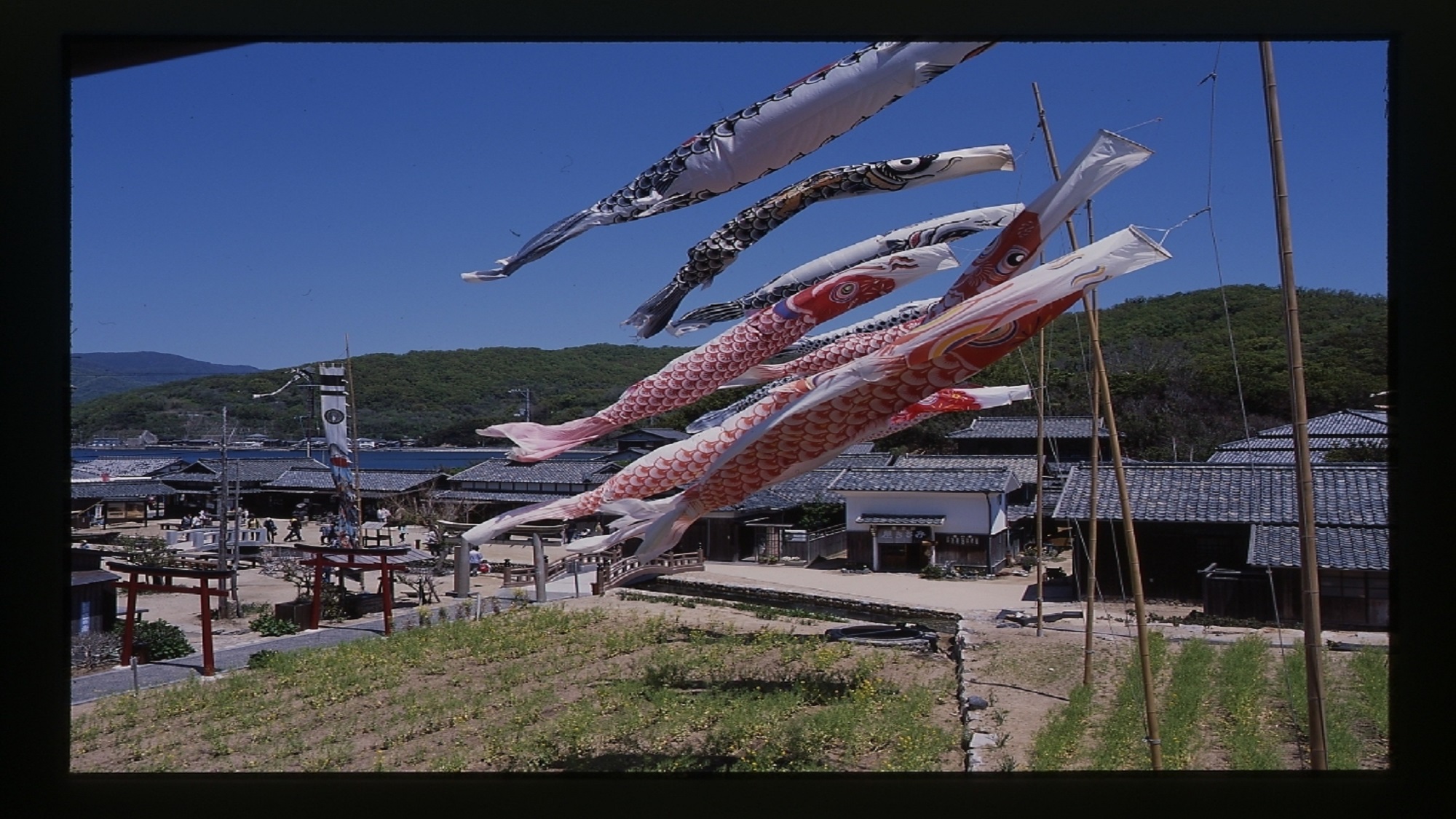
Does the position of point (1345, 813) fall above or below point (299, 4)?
below

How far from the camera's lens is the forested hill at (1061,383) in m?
6.43

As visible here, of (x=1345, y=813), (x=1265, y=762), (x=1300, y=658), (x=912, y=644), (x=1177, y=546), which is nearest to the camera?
(x=1345, y=813)

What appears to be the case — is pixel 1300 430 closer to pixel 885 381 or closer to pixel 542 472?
pixel 885 381

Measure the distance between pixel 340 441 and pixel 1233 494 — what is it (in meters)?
8.68

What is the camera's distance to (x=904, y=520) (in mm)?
11297

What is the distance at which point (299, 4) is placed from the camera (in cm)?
327

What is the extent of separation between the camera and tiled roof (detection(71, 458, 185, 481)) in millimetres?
14461

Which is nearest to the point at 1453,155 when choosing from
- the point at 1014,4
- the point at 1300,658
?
the point at 1014,4

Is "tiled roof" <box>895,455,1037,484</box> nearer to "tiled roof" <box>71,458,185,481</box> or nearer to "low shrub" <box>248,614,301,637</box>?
"low shrub" <box>248,614,301,637</box>

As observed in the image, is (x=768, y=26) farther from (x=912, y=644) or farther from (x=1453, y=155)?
(x=912, y=644)

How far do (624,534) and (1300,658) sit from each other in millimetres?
4860

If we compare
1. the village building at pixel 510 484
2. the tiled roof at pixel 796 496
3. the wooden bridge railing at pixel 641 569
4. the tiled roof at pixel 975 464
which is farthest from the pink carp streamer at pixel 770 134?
the village building at pixel 510 484

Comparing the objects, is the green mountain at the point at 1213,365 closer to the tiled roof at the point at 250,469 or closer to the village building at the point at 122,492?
the tiled roof at the point at 250,469

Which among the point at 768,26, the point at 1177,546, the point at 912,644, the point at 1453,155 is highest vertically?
the point at 768,26
